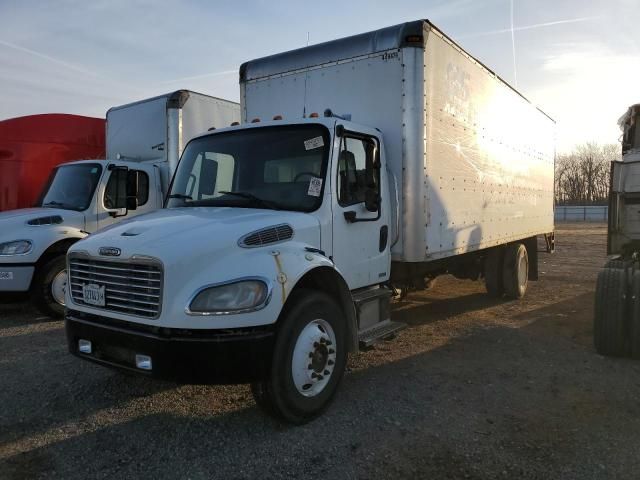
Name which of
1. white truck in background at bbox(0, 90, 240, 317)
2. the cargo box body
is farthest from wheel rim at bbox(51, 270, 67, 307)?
the cargo box body

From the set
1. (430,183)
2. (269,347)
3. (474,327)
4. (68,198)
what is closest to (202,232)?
(269,347)

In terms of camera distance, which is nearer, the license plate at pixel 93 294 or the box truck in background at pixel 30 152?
the license plate at pixel 93 294

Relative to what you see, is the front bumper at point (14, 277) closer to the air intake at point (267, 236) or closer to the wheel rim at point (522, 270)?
the air intake at point (267, 236)

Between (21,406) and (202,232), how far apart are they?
2364 mm

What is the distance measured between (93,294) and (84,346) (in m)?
0.40

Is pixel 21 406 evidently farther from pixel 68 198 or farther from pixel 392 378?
pixel 68 198

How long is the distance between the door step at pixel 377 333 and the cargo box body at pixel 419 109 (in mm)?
726

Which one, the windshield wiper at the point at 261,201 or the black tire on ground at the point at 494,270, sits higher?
the windshield wiper at the point at 261,201

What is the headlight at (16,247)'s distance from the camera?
696 cm

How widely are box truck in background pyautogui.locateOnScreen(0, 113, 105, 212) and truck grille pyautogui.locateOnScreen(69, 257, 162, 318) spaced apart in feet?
23.8

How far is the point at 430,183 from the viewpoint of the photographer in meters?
5.39

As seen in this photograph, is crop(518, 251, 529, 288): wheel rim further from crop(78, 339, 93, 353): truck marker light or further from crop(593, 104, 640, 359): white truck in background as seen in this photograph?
crop(78, 339, 93, 353): truck marker light

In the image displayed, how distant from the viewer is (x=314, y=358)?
3.87 m

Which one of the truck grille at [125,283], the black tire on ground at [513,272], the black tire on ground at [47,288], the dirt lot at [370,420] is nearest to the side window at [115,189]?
the black tire on ground at [47,288]
